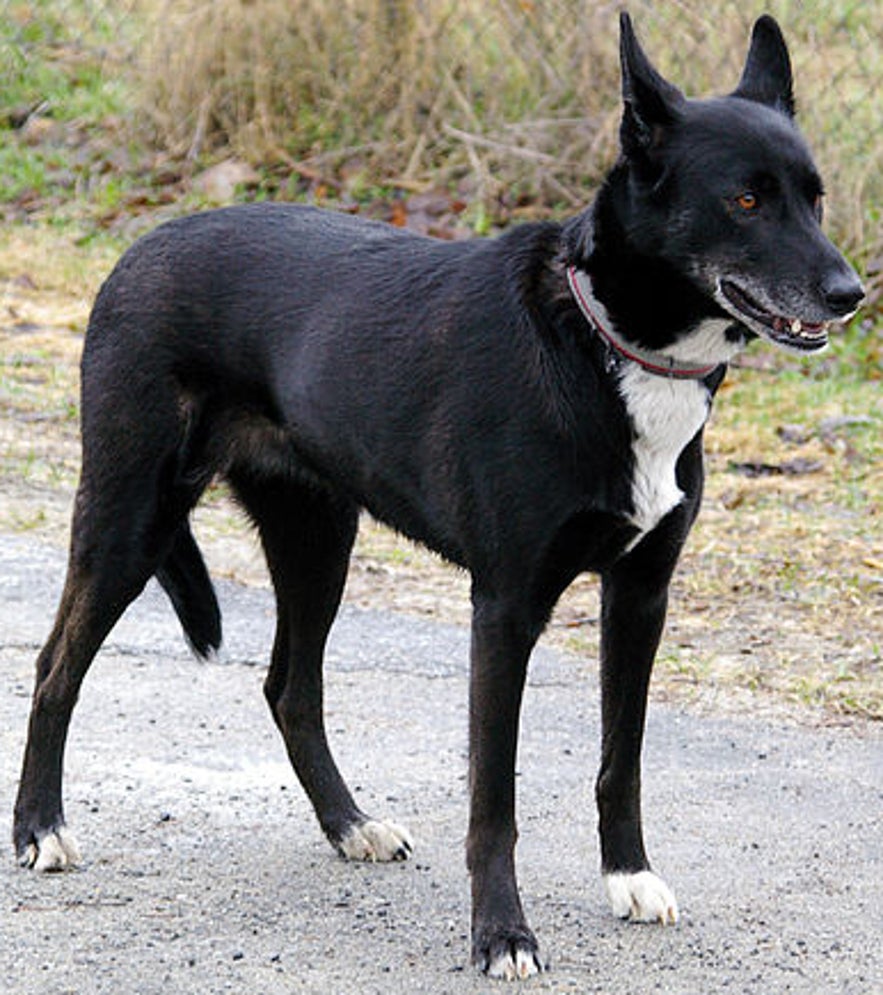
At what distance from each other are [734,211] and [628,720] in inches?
41.0

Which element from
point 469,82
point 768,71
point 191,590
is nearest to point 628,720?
point 191,590

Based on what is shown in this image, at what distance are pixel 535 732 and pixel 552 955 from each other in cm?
148

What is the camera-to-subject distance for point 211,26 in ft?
34.1

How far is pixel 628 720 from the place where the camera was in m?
3.97

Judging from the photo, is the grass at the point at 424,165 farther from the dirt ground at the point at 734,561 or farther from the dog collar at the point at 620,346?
the dog collar at the point at 620,346

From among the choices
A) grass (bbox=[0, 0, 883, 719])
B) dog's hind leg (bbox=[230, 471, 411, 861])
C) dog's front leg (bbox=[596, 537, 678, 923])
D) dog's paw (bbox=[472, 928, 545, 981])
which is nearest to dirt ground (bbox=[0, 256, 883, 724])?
grass (bbox=[0, 0, 883, 719])

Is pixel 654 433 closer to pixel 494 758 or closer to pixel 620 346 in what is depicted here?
pixel 620 346

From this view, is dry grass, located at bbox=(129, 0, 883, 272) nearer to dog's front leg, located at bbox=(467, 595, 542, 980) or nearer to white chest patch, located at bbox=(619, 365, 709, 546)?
white chest patch, located at bbox=(619, 365, 709, 546)

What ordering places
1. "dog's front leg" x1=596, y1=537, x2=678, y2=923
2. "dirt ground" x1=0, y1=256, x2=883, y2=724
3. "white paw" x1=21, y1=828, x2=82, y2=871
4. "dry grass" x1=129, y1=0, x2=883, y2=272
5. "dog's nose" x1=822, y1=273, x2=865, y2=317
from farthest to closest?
"dry grass" x1=129, y1=0, x2=883, y2=272 → "dirt ground" x1=0, y1=256, x2=883, y2=724 → "white paw" x1=21, y1=828, x2=82, y2=871 → "dog's front leg" x1=596, y1=537, x2=678, y2=923 → "dog's nose" x1=822, y1=273, x2=865, y2=317

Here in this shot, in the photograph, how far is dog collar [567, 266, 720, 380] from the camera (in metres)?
3.68

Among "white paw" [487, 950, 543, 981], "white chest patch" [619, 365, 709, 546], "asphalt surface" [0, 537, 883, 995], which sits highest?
"white chest patch" [619, 365, 709, 546]

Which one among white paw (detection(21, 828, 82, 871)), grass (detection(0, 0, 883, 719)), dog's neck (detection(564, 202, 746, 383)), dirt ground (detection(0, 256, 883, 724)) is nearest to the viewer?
dog's neck (detection(564, 202, 746, 383))

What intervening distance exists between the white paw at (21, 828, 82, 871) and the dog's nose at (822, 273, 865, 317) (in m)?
1.90

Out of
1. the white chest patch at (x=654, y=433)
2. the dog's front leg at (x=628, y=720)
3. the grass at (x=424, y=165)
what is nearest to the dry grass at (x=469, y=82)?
the grass at (x=424, y=165)
